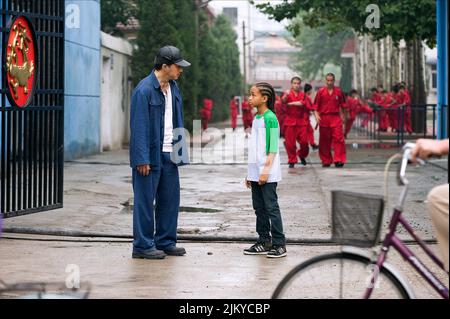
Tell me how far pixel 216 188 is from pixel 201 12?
32.8 m

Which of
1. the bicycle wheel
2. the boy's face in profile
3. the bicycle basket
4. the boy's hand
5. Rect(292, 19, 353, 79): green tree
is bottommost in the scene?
the bicycle wheel

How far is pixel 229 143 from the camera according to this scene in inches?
1320

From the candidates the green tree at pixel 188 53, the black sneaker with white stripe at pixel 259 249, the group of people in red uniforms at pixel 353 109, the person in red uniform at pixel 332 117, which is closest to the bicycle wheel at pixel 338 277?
the black sneaker with white stripe at pixel 259 249

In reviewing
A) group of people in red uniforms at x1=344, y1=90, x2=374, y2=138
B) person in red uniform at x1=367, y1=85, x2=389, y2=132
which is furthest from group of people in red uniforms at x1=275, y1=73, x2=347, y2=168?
person in red uniform at x1=367, y1=85, x2=389, y2=132

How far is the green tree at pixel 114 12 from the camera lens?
114 feet

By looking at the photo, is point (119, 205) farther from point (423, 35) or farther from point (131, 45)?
point (131, 45)

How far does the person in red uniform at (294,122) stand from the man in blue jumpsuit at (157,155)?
11224 millimetres

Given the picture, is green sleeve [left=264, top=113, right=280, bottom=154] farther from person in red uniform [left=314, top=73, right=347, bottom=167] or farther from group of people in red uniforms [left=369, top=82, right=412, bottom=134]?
group of people in red uniforms [left=369, top=82, right=412, bottom=134]

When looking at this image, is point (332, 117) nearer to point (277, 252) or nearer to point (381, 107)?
point (277, 252)

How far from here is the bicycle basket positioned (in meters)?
4.98

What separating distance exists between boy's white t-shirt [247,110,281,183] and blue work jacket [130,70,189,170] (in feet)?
2.03

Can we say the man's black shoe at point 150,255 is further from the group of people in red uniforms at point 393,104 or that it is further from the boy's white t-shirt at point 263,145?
the group of people in red uniforms at point 393,104

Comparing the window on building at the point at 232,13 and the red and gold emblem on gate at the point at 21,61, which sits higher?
the window on building at the point at 232,13
